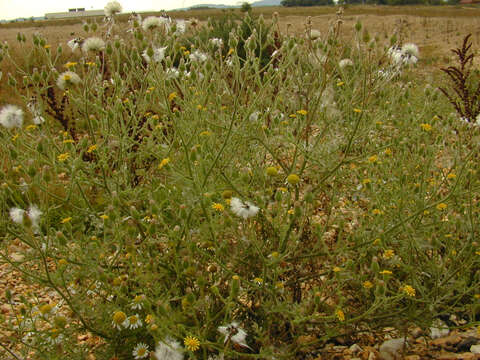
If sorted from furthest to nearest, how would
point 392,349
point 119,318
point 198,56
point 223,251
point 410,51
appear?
1. point 198,56
2. point 410,51
3. point 392,349
4. point 223,251
5. point 119,318

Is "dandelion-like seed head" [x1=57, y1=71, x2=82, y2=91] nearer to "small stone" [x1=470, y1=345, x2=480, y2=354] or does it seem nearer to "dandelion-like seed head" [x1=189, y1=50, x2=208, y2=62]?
"dandelion-like seed head" [x1=189, y1=50, x2=208, y2=62]

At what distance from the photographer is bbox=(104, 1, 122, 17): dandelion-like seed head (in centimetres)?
275

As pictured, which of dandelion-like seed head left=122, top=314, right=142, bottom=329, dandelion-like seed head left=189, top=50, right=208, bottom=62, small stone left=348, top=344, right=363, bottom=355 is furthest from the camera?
dandelion-like seed head left=189, top=50, right=208, bottom=62

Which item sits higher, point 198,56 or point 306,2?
point 306,2

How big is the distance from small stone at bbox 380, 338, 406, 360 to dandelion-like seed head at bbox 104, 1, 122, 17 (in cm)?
270

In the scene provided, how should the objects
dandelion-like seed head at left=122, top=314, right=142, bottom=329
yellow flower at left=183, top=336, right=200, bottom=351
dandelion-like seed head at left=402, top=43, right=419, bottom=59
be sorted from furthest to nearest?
dandelion-like seed head at left=402, top=43, right=419, bottom=59 < dandelion-like seed head at left=122, top=314, right=142, bottom=329 < yellow flower at left=183, top=336, right=200, bottom=351

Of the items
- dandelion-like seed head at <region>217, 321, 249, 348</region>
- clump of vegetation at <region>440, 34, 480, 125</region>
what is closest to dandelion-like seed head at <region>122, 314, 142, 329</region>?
dandelion-like seed head at <region>217, 321, 249, 348</region>

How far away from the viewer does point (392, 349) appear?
2.21 meters

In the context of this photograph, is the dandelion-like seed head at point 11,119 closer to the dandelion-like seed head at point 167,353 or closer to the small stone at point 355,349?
the dandelion-like seed head at point 167,353

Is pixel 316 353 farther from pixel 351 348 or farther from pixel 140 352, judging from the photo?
pixel 140 352

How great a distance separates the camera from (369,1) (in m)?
72.2

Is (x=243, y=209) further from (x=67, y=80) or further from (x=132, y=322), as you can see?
(x=67, y=80)

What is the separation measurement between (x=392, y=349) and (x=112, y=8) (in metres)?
2.77

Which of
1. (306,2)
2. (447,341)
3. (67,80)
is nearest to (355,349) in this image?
(447,341)
